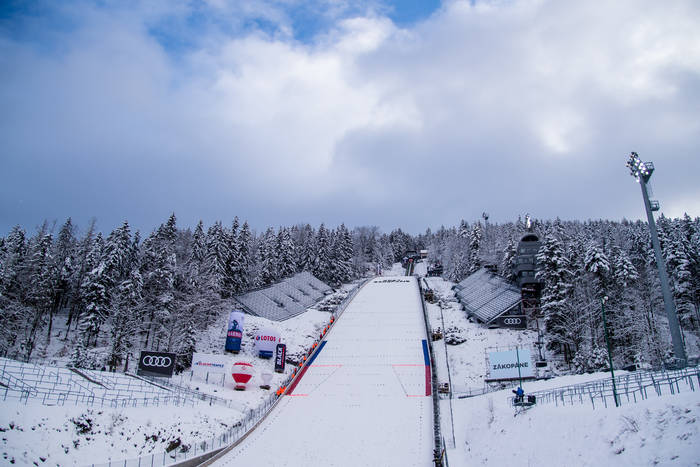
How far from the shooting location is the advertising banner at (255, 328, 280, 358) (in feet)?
131

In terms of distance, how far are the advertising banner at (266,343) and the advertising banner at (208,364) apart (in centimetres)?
726

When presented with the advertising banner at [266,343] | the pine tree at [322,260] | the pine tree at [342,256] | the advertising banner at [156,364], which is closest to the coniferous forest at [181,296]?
the advertising banner at [156,364]

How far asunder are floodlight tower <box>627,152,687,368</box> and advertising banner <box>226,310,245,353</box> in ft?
118

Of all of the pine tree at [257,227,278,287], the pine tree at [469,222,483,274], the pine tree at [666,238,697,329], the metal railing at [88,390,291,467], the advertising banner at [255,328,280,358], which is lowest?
the metal railing at [88,390,291,467]

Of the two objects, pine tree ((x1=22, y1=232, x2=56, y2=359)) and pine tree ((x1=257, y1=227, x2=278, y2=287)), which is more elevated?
pine tree ((x1=257, y1=227, x2=278, y2=287))

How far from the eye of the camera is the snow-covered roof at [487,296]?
48156 mm

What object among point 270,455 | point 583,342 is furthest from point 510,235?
point 270,455

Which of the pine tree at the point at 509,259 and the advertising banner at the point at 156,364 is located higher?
the pine tree at the point at 509,259

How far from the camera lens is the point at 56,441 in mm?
16469

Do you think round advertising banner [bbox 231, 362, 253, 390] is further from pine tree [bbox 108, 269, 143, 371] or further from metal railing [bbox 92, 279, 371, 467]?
pine tree [bbox 108, 269, 143, 371]

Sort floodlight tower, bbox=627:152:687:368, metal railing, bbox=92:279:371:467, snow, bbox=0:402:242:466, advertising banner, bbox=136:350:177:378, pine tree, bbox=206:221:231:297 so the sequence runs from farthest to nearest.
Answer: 1. pine tree, bbox=206:221:231:297
2. advertising banner, bbox=136:350:177:378
3. floodlight tower, bbox=627:152:687:368
4. metal railing, bbox=92:279:371:467
5. snow, bbox=0:402:242:466

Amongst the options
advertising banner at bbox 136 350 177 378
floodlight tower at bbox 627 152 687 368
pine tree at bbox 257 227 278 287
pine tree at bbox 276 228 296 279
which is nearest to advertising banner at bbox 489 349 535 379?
floodlight tower at bbox 627 152 687 368

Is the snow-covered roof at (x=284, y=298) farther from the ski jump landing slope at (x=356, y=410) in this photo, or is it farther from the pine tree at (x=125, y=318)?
the pine tree at (x=125, y=318)

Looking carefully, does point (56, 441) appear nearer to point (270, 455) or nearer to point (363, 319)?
point (270, 455)
